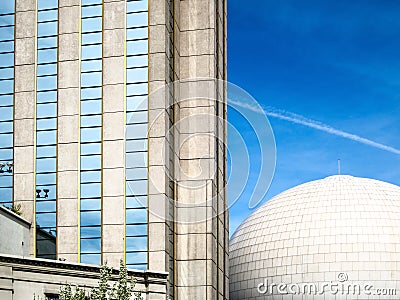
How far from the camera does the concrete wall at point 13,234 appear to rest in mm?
61844

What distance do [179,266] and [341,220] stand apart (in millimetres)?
57374

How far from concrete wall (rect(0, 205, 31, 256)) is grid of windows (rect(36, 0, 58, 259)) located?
2185 millimetres

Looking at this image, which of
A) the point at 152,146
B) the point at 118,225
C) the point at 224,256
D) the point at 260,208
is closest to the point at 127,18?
the point at 152,146

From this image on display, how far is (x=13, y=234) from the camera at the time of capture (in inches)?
2539

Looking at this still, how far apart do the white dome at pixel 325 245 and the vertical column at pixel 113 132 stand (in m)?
58.1

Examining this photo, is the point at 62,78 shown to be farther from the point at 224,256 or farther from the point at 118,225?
the point at 224,256

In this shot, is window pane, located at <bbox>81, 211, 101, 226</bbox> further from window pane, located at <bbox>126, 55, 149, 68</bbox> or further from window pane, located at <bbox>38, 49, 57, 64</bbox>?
window pane, located at <bbox>38, 49, 57, 64</bbox>

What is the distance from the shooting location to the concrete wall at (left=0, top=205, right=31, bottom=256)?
61.8m

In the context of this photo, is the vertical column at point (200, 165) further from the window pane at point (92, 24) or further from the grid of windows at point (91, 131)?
the window pane at point (92, 24)

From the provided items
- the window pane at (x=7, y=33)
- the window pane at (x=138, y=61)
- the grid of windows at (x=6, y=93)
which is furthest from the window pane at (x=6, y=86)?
the window pane at (x=138, y=61)

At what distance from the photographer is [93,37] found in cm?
7325

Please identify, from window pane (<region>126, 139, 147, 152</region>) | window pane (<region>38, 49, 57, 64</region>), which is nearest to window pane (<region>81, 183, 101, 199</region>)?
window pane (<region>126, 139, 147, 152</region>)

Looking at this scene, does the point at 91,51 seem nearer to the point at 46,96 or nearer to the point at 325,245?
the point at 46,96

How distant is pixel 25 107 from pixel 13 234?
1191 cm
